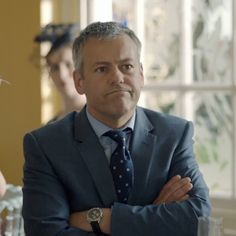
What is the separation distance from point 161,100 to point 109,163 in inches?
45.9

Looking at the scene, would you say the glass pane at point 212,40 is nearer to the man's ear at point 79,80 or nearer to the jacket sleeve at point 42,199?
the man's ear at point 79,80

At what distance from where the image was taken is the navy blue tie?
187 cm

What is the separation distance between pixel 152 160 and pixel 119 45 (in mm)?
382

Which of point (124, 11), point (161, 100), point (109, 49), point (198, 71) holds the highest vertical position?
point (124, 11)

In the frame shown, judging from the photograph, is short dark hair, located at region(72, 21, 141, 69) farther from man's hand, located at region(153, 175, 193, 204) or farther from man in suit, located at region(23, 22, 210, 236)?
man's hand, located at region(153, 175, 193, 204)

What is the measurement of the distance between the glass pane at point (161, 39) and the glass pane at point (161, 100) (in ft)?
0.24

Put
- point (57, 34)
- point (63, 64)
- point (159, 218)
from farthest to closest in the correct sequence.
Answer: point (57, 34) < point (63, 64) < point (159, 218)

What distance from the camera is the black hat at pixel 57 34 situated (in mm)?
2752

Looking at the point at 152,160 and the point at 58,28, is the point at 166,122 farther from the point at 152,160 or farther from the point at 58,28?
the point at 58,28

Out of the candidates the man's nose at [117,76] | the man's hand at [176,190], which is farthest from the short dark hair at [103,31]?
the man's hand at [176,190]

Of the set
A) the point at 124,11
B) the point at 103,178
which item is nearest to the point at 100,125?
the point at 103,178

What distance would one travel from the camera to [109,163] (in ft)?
6.20

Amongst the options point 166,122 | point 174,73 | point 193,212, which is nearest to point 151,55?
point 174,73

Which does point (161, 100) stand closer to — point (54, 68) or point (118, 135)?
point (54, 68)
